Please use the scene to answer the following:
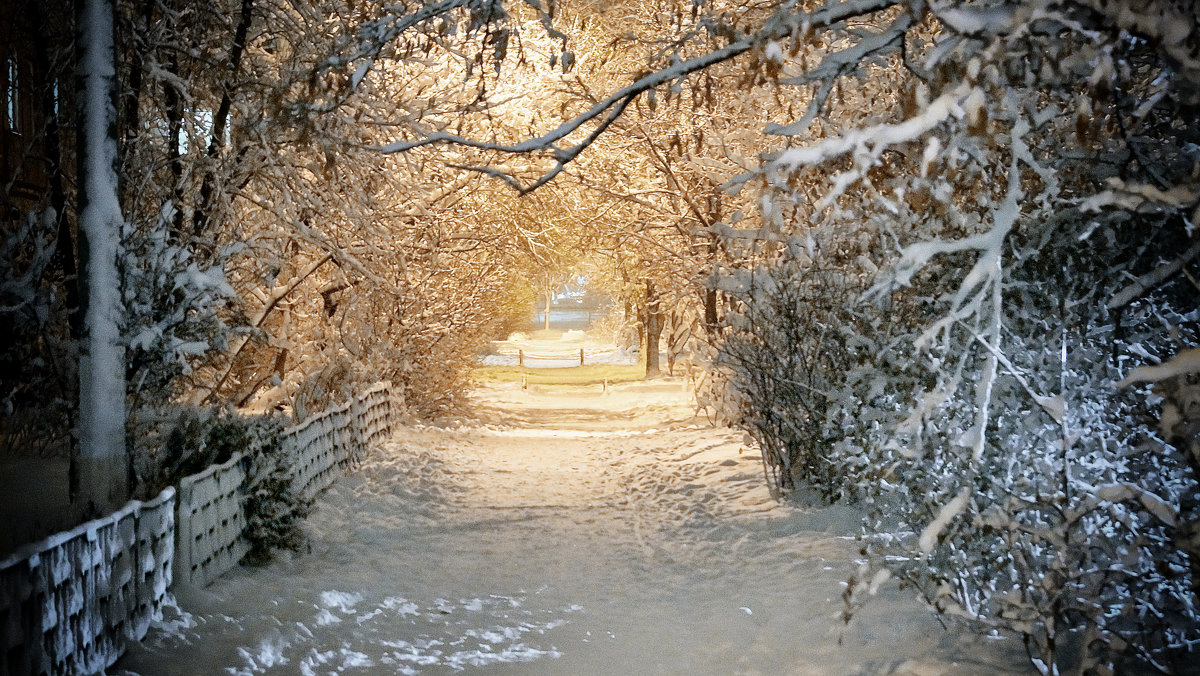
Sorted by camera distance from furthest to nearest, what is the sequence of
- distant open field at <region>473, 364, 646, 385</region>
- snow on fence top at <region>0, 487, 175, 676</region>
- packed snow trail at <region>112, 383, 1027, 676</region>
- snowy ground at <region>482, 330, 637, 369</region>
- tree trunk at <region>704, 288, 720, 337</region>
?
snowy ground at <region>482, 330, 637, 369</region> → distant open field at <region>473, 364, 646, 385</region> → tree trunk at <region>704, 288, 720, 337</region> → packed snow trail at <region>112, 383, 1027, 676</region> → snow on fence top at <region>0, 487, 175, 676</region>

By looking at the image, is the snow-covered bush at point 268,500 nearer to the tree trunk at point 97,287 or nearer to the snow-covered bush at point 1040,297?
the tree trunk at point 97,287

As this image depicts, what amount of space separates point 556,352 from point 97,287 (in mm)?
48927

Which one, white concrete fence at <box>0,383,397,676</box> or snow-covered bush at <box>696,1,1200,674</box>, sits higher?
snow-covered bush at <box>696,1,1200,674</box>

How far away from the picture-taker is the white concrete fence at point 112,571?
4211 mm

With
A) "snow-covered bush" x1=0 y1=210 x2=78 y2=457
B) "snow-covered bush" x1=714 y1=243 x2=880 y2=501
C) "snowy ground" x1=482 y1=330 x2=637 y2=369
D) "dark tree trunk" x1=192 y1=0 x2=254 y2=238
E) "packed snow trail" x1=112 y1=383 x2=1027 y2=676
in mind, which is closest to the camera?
"packed snow trail" x1=112 y1=383 x2=1027 y2=676

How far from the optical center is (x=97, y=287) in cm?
600

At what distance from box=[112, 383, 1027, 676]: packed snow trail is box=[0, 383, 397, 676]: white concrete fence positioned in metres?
0.21

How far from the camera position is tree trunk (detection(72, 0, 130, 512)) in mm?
Answer: 5984

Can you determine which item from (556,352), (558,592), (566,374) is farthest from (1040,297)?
(556,352)

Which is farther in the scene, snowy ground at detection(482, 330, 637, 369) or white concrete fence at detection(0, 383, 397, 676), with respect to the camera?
snowy ground at detection(482, 330, 637, 369)

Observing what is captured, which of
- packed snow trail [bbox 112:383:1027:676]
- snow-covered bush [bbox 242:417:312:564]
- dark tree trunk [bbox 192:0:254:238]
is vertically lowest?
packed snow trail [bbox 112:383:1027:676]

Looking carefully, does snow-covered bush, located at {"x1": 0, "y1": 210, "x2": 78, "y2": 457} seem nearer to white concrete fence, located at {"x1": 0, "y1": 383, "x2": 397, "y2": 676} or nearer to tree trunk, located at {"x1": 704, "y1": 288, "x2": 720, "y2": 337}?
white concrete fence, located at {"x1": 0, "y1": 383, "x2": 397, "y2": 676}

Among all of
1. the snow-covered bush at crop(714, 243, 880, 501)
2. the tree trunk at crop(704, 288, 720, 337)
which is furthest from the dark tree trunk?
the tree trunk at crop(704, 288, 720, 337)

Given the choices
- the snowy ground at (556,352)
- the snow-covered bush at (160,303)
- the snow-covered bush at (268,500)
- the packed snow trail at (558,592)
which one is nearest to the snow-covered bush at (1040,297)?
the packed snow trail at (558,592)
